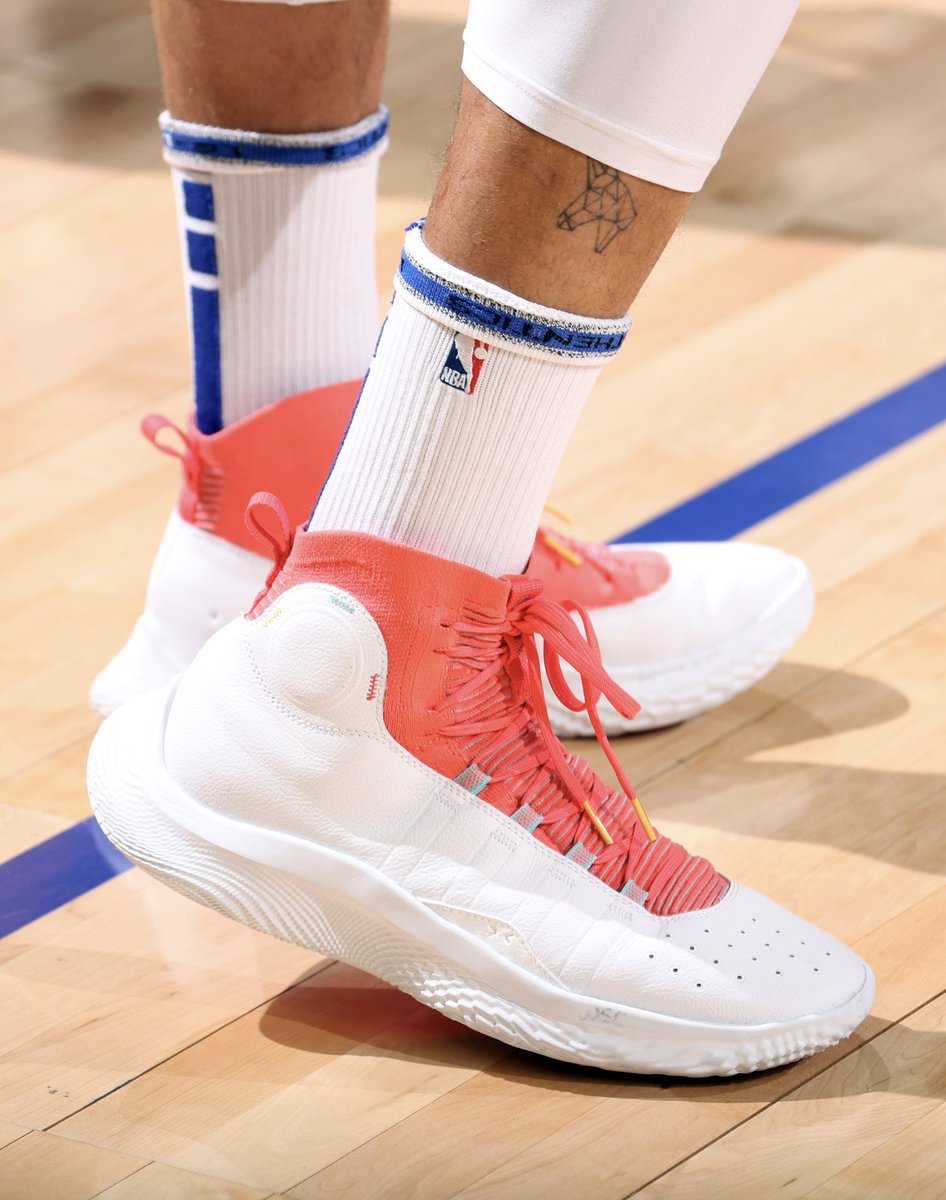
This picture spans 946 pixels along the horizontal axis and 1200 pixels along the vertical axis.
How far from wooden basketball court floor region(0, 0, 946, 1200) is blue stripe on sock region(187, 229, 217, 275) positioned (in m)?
Answer: 0.40

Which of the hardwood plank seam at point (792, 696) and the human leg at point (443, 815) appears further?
the hardwood plank seam at point (792, 696)

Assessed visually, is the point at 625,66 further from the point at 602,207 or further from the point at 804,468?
the point at 804,468

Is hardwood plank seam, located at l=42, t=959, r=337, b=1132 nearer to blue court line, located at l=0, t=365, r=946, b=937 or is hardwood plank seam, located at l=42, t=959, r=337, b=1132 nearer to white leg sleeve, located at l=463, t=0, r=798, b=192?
blue court line, located at l=0, t=365, r=946, b=937

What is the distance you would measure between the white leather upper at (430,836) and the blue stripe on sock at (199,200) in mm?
353

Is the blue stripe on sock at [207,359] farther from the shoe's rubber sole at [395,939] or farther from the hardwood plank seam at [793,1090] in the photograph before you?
the hardwood plank seam at [793,1090]

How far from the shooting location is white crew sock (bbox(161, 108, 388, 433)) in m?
1.15

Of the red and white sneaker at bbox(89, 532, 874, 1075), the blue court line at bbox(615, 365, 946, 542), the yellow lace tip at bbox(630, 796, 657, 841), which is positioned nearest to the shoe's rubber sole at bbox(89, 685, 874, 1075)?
the red and white sneaker at bbox(89, 532, 874, 1075)

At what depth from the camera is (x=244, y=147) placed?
44.6 inches

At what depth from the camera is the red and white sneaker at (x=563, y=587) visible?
119 centimetres

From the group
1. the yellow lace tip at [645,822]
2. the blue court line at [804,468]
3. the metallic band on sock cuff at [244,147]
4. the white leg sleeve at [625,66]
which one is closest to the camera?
the white leg sleeve at [625,66]

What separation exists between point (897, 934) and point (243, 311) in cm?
64

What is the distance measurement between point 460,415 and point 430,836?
9.9 inches

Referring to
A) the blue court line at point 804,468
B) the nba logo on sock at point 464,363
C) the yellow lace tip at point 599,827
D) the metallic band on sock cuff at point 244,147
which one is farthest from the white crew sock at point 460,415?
the blue court line at point 804,468

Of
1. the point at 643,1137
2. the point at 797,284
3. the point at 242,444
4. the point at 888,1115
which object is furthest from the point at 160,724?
the point at 797,284
